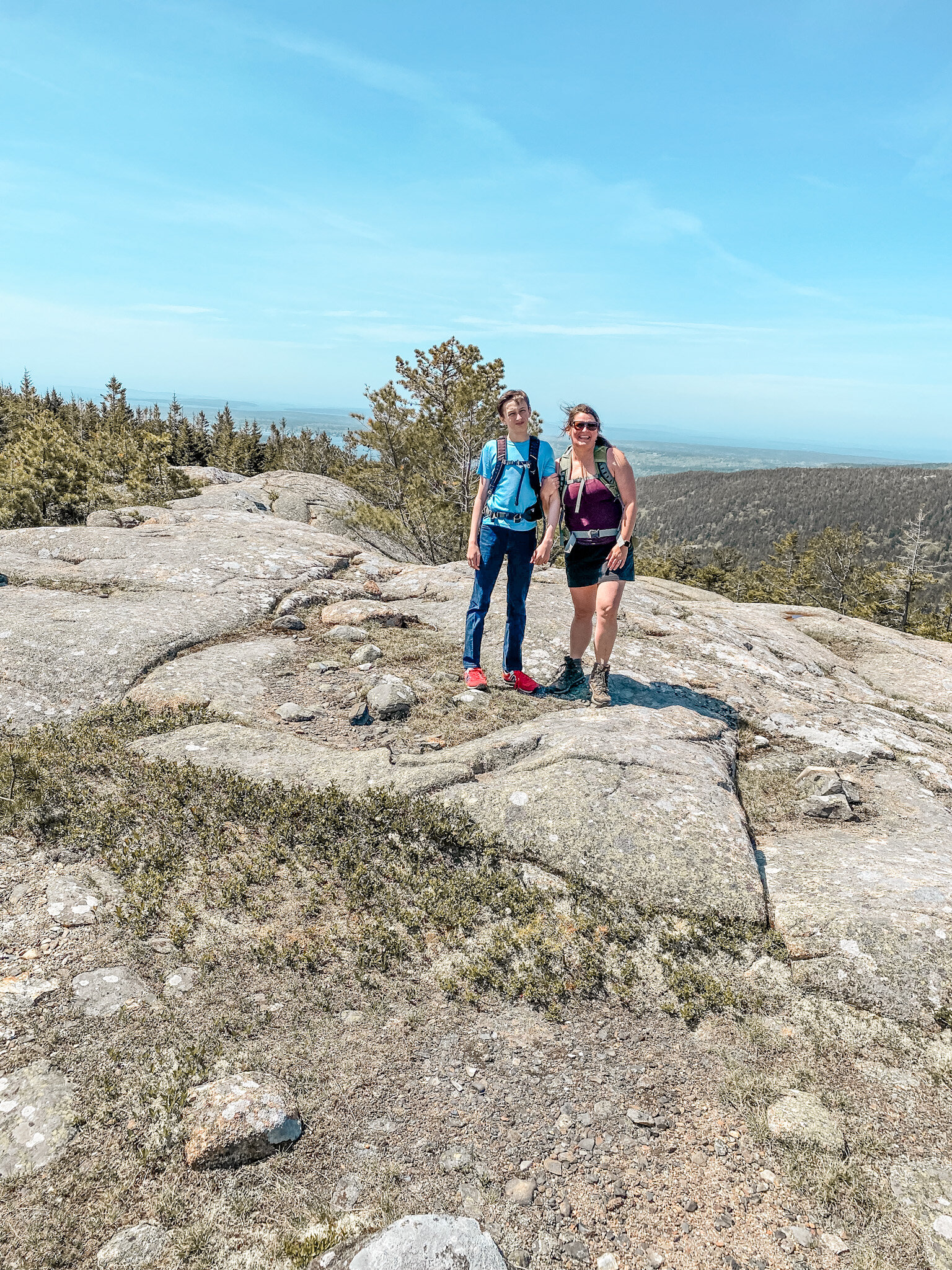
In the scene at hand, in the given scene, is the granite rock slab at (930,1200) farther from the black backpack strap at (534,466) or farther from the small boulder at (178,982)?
the black backpack strap at (534,466)

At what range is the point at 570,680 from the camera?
8.31 m

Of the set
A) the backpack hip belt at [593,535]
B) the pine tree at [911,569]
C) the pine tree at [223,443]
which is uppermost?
the pine tree at [223,443]

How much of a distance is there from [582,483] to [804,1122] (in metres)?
5.59

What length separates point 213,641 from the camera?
899cm

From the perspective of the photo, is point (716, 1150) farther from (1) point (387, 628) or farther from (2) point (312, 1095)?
(1) point (387, 628)

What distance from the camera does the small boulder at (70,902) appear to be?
4289 mm

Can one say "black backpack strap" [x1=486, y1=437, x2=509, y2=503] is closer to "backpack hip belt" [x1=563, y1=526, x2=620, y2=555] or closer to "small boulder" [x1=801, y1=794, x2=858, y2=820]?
"backpack hip belt" [x1=563, y1=526, x2=620, y2=555]

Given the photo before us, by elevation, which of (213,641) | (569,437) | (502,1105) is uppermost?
(569,437)

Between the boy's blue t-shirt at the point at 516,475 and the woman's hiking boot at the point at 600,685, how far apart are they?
1825mm

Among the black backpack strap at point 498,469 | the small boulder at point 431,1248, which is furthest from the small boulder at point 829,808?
the small boulder at point 431,1248

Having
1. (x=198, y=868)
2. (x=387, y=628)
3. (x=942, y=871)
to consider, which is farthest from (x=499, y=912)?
(x=387, y=628)

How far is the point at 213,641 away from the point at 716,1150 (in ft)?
26.1

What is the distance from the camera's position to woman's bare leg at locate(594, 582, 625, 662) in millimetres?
7129

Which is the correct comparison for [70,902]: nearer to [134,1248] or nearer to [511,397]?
[134,1248]
